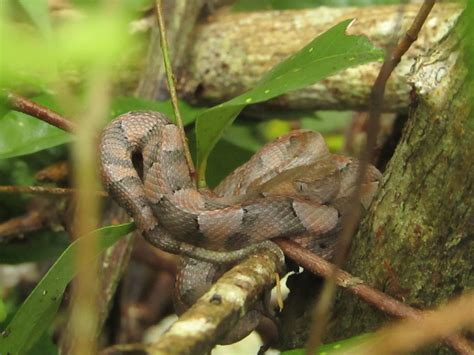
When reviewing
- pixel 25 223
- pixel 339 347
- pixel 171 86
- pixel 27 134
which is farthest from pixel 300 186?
pixel 25 223

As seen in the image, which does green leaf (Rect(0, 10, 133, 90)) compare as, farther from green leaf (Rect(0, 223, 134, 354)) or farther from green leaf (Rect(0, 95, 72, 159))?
green leaf (Rect(0, 95, 72, 159))

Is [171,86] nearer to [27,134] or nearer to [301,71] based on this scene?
[301,71]

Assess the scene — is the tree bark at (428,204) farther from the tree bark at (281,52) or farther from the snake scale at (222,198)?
the tree bark at (281,52)

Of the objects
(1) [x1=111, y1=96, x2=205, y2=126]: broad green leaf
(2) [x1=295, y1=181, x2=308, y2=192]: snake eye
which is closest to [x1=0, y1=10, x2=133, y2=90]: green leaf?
(2) [x1=295, y1=181, x2=308, y2=192]: snake eye

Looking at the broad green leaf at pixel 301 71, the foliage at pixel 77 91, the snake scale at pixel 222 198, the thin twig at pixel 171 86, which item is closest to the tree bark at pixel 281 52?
the foliage at pixel 77 91

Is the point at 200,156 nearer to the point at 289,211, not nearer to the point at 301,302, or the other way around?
the point at 289,211

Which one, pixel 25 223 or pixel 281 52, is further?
pixel 281 52
